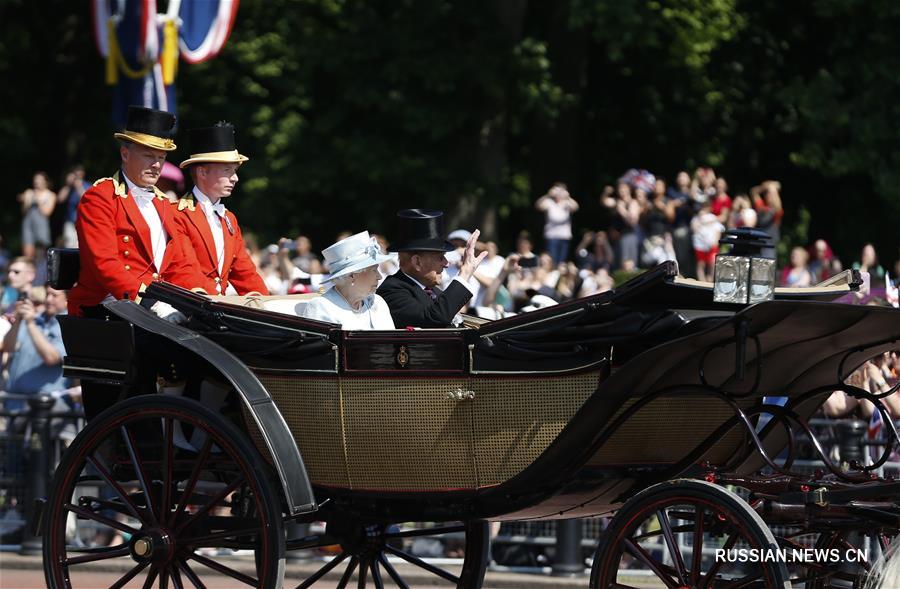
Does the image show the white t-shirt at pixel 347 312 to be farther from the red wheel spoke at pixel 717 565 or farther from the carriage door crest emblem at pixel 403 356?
the red wheel spoke at pixel 717 565

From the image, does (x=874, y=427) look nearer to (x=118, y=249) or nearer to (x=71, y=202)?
(x=118, y=249)

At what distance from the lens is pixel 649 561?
17.8ft

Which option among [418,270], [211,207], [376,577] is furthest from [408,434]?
[211,207]

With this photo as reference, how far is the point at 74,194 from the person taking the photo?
2139 centimetres

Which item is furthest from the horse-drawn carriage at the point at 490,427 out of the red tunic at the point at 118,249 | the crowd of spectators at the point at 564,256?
the crowd of spectators at the point at 564,256

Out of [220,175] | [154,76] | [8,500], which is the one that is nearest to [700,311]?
[220,175]

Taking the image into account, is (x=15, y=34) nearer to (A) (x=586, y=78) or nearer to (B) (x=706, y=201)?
(A) (x=586, y=78)

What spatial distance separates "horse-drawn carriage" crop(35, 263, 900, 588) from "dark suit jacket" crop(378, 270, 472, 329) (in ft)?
2.26

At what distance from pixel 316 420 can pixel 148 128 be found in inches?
66.5

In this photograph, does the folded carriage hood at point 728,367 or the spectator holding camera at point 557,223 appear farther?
the spectator holding camera at point 557,223

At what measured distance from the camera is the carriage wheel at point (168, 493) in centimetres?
612

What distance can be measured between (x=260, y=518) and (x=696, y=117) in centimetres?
2155

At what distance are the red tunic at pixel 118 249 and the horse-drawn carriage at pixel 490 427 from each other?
314 millimetres

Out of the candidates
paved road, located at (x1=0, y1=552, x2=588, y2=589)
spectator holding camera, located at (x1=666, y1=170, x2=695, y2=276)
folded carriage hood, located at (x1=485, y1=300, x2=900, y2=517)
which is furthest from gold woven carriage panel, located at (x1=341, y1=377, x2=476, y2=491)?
spectator holding camera, located at (x1=666, y1=170, x2=695, y2=276)
